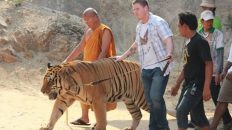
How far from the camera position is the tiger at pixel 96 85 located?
20.6 feet

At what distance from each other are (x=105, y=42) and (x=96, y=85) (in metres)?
0.79

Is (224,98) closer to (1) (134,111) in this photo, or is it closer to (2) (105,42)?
(1) (134,111)

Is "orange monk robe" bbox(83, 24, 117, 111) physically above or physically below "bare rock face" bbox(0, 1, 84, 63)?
below

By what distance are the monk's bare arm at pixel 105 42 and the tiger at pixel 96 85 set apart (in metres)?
0.19

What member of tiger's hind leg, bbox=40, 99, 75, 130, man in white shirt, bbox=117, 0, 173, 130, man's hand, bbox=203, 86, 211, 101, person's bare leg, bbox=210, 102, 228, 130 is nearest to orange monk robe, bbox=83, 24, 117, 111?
tiger's hind leg, bbox=40, 99, 75, 130

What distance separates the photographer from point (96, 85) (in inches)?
249

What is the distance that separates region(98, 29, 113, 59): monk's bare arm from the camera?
22.5 ft

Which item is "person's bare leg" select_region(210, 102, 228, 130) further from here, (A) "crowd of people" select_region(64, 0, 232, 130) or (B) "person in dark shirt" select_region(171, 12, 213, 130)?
(B) "person in dark shirt" select_region(171, 12, 213, 130)

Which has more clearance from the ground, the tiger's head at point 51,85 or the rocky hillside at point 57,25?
the rocky hillside at point 57,25

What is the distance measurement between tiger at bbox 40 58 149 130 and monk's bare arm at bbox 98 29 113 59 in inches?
7.3

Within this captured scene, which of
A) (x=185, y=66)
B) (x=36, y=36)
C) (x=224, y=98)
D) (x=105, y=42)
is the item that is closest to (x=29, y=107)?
(x=105, y=42)

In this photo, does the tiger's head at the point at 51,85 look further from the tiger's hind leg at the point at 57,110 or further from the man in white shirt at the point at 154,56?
the man in white shirt at the point at 154,56

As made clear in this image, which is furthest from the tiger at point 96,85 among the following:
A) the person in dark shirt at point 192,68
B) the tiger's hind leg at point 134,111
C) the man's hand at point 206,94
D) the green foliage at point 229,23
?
the green foliage at point 229,23

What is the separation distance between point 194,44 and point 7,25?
7.26m
